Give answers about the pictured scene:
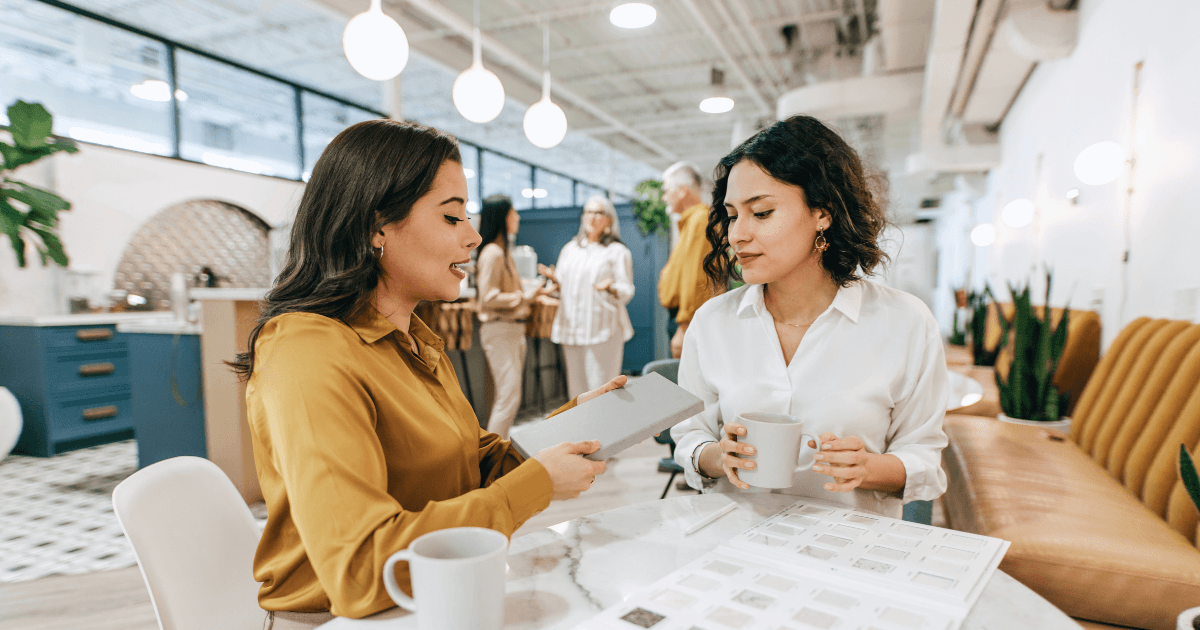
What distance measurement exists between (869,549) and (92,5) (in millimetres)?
8729

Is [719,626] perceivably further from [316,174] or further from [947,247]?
[947,247]

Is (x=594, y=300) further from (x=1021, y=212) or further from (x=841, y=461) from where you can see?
(x=1021, y=212)

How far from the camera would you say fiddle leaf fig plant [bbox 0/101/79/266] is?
301cm

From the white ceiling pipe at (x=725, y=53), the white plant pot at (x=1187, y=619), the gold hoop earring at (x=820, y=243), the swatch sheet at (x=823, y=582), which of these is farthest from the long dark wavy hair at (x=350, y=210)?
the white ceiling pipe at (x=725, y=53)

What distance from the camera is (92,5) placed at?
6.36 m

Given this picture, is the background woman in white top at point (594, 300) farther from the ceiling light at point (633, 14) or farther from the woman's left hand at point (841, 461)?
the woman's left hand at point (841, 461)

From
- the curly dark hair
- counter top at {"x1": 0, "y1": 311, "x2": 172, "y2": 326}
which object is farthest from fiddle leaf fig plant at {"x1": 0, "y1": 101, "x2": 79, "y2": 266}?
the curly dark hair

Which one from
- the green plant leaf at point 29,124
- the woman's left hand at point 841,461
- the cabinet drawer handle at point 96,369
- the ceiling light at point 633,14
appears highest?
the ceiling light at point 633,14

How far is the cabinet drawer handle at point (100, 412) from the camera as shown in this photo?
460 centimetres

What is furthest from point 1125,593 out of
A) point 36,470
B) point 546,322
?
point 36,470

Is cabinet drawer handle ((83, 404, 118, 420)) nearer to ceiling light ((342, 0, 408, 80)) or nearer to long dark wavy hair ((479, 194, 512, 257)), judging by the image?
long dark wavy hair ((479, 194, 512, 257))

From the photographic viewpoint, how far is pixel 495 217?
149 inches

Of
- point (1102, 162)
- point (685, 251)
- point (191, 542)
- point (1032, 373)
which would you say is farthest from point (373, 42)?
point (1102, 162)

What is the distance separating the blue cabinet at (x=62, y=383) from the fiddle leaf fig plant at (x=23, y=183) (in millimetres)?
1618
